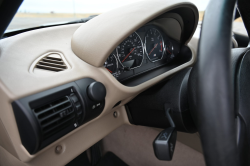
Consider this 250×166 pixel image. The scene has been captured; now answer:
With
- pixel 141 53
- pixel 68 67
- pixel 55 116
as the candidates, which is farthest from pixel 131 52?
pixel 55 116

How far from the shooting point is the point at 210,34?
52cm

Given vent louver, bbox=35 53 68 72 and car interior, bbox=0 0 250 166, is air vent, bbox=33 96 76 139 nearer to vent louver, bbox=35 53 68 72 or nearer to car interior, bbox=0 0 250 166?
car interior, bbox=0 0 250 166

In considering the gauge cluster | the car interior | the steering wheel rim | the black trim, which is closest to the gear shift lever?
the car interior

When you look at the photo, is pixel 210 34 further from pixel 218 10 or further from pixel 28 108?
pixel 28 108

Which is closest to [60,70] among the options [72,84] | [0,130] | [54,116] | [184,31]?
[72,84]

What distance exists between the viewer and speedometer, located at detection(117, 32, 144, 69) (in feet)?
4.02

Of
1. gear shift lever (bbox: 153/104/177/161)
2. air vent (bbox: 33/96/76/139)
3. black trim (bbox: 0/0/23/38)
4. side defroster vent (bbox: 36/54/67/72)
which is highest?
black trim (bbox: 0/0/23/38)

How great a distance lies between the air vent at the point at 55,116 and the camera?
69 centimetres

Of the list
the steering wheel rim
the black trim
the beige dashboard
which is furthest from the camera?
the beige dashboard

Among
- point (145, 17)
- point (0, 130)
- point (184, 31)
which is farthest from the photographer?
point (184, 31)

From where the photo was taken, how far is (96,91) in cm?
83

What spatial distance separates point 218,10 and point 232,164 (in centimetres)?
42

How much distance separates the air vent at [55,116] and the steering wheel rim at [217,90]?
473 mm

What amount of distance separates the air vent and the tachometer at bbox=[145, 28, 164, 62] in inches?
31.7
